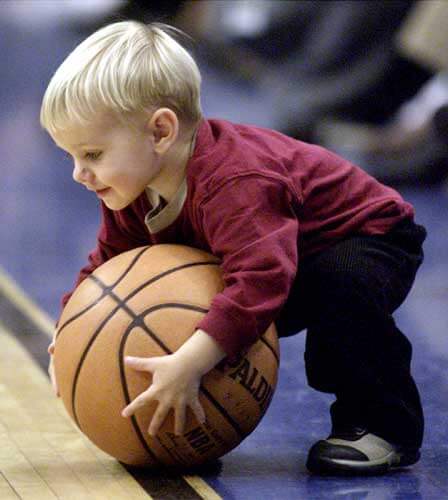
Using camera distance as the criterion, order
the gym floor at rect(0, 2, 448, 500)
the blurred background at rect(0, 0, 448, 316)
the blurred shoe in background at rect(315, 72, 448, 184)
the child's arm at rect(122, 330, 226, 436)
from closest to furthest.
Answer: the child's arm at rect(122, 330, 226, 436) < the gym floor at rect(0, 2, 448, 500) < the blurred background at rect(0, 0, 448, 316) < the blurred shoe in background at rect(315, 72, 448, 184)

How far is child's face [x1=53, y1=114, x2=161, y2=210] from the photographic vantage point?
8.30 feet

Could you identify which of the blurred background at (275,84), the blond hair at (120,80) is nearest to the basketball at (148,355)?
the blond hair at (120,80)

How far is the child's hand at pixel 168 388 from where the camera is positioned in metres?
2.40

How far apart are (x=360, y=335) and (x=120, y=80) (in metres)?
0.73

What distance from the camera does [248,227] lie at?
8.09 feet

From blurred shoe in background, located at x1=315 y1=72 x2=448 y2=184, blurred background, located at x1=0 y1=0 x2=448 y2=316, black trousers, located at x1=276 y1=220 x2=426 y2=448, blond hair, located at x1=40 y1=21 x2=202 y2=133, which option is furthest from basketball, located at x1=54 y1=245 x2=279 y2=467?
blurred shoe in background, located at x1=315 y1=72 x2=448 y2=184

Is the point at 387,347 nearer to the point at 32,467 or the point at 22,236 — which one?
the point at 32,467

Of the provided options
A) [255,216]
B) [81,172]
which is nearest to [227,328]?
[255,216]

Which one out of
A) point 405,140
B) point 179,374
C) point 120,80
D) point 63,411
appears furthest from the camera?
point 405,140

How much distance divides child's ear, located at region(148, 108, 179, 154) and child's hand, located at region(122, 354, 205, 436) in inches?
18.1

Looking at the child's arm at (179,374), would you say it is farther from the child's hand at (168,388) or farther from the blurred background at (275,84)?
the blurred background at (275,84)

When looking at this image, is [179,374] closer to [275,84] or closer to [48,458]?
[48,458]

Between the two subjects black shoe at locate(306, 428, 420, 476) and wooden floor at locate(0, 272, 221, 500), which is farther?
black shoe at locate(306, 428, 420, 476)

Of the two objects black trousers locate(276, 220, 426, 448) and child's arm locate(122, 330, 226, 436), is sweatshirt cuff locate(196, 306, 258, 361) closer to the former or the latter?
child's arm locate(122, 330, 226, 436)
